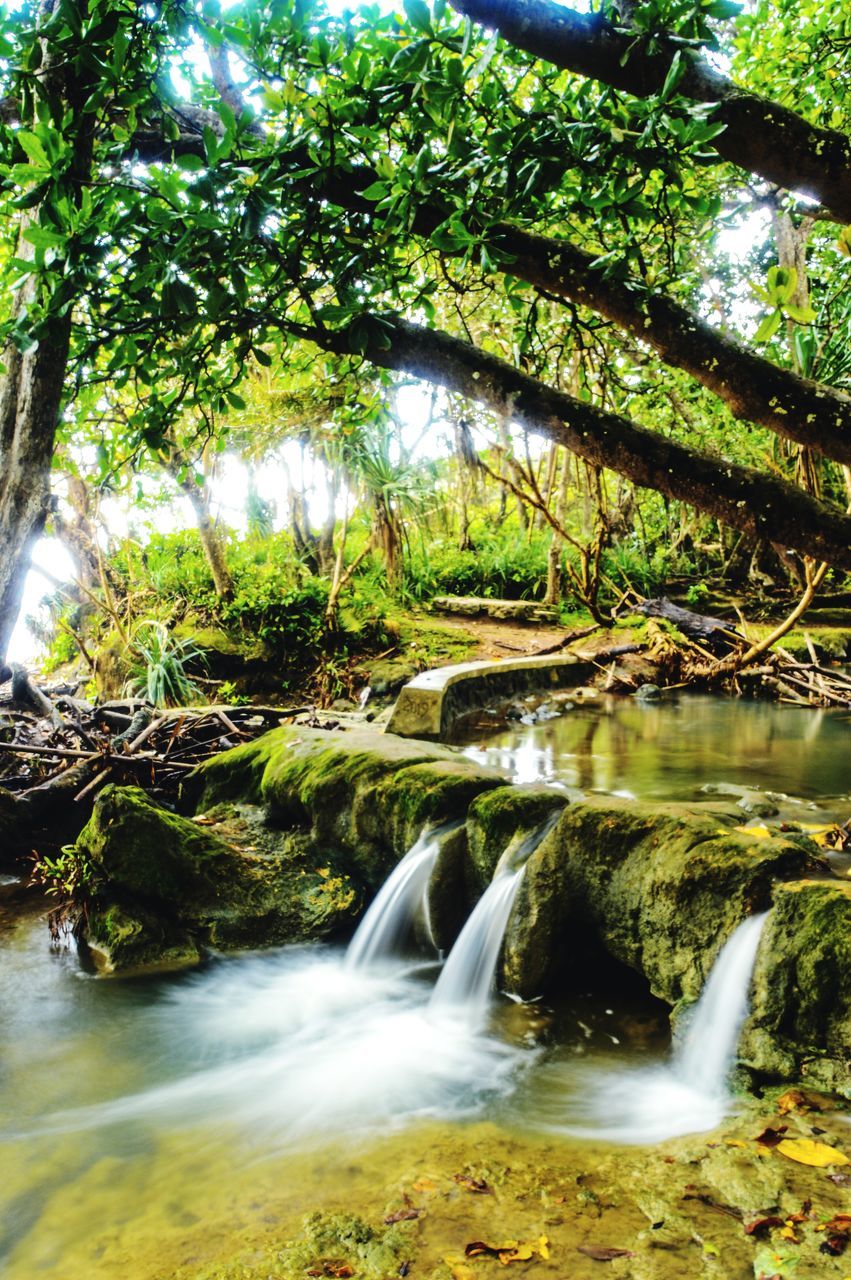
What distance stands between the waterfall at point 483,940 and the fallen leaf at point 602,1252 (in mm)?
1664

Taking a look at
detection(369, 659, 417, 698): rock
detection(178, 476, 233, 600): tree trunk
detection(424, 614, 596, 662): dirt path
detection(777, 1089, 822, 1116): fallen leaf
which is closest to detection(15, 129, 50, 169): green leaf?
detection(777, 1089, 822, 1116): fallen leaf

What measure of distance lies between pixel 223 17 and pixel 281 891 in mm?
4426

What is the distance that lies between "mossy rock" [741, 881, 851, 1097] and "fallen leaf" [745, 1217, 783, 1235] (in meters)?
0.71

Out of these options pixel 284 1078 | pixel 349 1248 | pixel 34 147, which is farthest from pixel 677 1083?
pixel 34 147

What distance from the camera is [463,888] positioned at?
4.40 m

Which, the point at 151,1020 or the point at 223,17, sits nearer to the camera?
the point at 223,17

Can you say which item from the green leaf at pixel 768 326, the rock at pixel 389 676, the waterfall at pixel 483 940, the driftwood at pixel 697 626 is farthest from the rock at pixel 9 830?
the driftwood at pixel 697 626

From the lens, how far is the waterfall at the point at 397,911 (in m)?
4.43

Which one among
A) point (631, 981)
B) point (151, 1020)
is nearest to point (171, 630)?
point (151, 1020)

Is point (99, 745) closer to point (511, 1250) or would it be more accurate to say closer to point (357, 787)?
point (357, 787)

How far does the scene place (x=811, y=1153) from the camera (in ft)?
7.57

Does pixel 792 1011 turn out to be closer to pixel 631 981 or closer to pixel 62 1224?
pixel 631 981

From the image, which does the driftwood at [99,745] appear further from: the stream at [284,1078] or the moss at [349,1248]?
the moss at [349,1248]

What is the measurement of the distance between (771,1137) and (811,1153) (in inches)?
5.8
